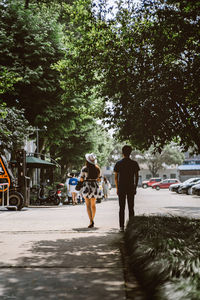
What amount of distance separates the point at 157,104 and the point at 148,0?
2204 mm

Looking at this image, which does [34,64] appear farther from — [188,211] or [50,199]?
[188,211]

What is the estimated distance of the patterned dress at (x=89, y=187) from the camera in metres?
8.66

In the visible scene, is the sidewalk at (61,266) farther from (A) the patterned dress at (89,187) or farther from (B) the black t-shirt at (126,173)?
(A) the patterned dress at (89,187)

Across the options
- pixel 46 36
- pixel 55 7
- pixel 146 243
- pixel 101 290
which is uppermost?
pixel 55 7

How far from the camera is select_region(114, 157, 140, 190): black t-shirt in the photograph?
309 inches

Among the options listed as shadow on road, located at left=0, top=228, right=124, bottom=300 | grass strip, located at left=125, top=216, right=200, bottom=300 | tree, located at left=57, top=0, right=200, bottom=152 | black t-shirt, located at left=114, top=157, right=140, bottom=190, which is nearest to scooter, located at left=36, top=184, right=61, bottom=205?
tree, located at left=57, top=0, right=200, bottom=152

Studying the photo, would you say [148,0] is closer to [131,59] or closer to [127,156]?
[131,59]

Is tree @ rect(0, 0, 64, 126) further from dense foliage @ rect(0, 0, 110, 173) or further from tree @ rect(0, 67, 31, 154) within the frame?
tree @ rect(0, 67, 31, 154)

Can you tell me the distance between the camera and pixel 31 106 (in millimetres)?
20266

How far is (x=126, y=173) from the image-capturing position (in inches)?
311

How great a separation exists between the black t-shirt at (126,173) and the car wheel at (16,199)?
27.1ft

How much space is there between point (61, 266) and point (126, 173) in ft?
11.8

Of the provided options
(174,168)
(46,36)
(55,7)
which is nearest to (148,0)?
(46,36)

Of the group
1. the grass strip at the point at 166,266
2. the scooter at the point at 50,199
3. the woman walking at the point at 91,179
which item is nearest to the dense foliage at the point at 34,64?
the scooter at the point at 50,199
